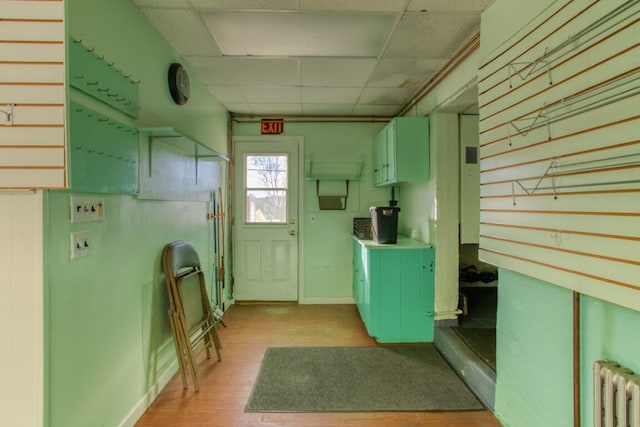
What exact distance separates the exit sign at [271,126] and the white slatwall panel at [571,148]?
9.02 ft

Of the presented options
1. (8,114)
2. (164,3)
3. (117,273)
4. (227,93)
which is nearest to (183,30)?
(164,3)

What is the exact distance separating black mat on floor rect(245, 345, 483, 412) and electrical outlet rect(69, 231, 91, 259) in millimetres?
1425

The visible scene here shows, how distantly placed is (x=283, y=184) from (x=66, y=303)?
291 centimetres

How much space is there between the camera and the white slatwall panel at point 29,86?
1.14 metres

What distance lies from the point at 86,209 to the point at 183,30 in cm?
146

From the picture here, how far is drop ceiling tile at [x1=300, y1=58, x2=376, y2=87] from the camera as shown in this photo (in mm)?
2539

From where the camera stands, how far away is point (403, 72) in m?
2.75

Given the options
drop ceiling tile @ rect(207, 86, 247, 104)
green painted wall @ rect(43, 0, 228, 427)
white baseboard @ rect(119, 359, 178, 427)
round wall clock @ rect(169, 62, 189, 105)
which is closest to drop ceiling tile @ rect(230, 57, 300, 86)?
drop ceiling tile @ rect(207, 86, 247, 104)

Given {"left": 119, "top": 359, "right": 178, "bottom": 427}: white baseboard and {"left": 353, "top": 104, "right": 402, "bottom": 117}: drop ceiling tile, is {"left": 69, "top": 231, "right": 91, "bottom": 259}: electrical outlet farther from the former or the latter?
{"left": 353, "top": 104, "right": 402, "bottom": 117}: drop ceiling tile

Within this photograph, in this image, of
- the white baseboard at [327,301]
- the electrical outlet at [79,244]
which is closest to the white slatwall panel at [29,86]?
the electrical outlet at [79,244]

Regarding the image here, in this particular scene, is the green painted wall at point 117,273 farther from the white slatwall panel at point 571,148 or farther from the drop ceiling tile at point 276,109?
the white slatwall panel at point 571,148

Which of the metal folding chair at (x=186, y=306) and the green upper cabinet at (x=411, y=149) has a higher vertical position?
the green upper cabinet at (x=411, y=149)

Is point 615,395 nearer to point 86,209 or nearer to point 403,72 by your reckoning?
point 86,209

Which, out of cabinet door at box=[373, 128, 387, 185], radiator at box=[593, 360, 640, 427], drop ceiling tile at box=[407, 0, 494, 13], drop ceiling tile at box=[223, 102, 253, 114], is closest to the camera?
radiator at box=[593, 360, 640, 427]
